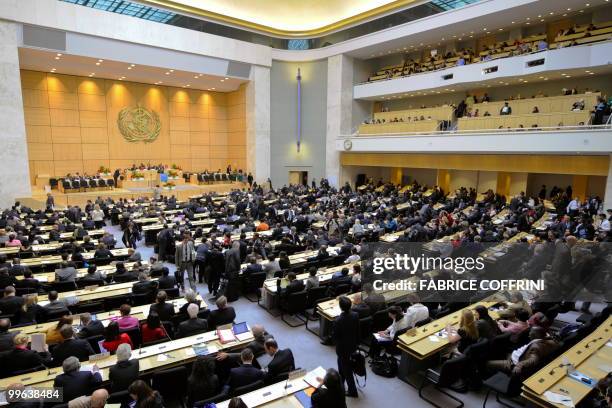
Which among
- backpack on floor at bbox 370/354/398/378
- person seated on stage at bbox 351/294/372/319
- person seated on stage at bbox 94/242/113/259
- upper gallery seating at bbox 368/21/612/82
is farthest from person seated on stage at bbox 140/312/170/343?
upper gallery seating at bbox 368/21/612/82

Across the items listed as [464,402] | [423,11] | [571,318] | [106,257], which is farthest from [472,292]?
[423,11]

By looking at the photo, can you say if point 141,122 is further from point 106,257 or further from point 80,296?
point 80,296

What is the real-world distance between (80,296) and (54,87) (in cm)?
2234

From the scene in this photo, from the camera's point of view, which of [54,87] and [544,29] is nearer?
[544,29]

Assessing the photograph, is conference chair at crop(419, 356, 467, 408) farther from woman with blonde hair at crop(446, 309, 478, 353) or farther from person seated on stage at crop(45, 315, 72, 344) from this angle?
person seated on stage at crop(45, 315, 72, 344)

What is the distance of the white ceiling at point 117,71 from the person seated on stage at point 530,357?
76.1ft

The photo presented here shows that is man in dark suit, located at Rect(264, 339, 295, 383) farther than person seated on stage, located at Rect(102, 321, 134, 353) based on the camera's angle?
No

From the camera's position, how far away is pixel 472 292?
7613 millimetres

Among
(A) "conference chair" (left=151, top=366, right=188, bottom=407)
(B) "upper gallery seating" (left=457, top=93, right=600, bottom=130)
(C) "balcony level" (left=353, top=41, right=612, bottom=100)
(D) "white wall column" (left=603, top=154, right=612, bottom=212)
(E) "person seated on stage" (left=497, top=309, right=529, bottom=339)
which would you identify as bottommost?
(A) "conference chair" (left=151, top=366, right=188, bottom=407)

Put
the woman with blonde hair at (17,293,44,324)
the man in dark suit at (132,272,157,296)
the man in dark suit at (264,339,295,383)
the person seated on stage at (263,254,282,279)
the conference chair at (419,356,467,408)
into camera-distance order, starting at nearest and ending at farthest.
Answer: the man in dark suit at (264,339,295,383)
the conference chair at (419,356,467,408)
the woman with blonde hair at (17,293,44,324)
the man in dark suit at (132,272,157,296)
the person seated on stage at (263,254,282,279)

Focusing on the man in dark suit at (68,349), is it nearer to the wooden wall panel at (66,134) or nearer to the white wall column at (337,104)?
the white wall column at (337,104)

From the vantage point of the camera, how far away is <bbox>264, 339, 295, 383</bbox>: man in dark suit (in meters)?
4.52

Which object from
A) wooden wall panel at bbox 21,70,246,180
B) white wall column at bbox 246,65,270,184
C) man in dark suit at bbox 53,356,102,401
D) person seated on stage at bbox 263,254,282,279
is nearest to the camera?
man in dark suit at bbox 53,356,102,401

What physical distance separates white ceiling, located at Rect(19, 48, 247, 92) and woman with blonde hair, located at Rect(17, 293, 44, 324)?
18.0 m
